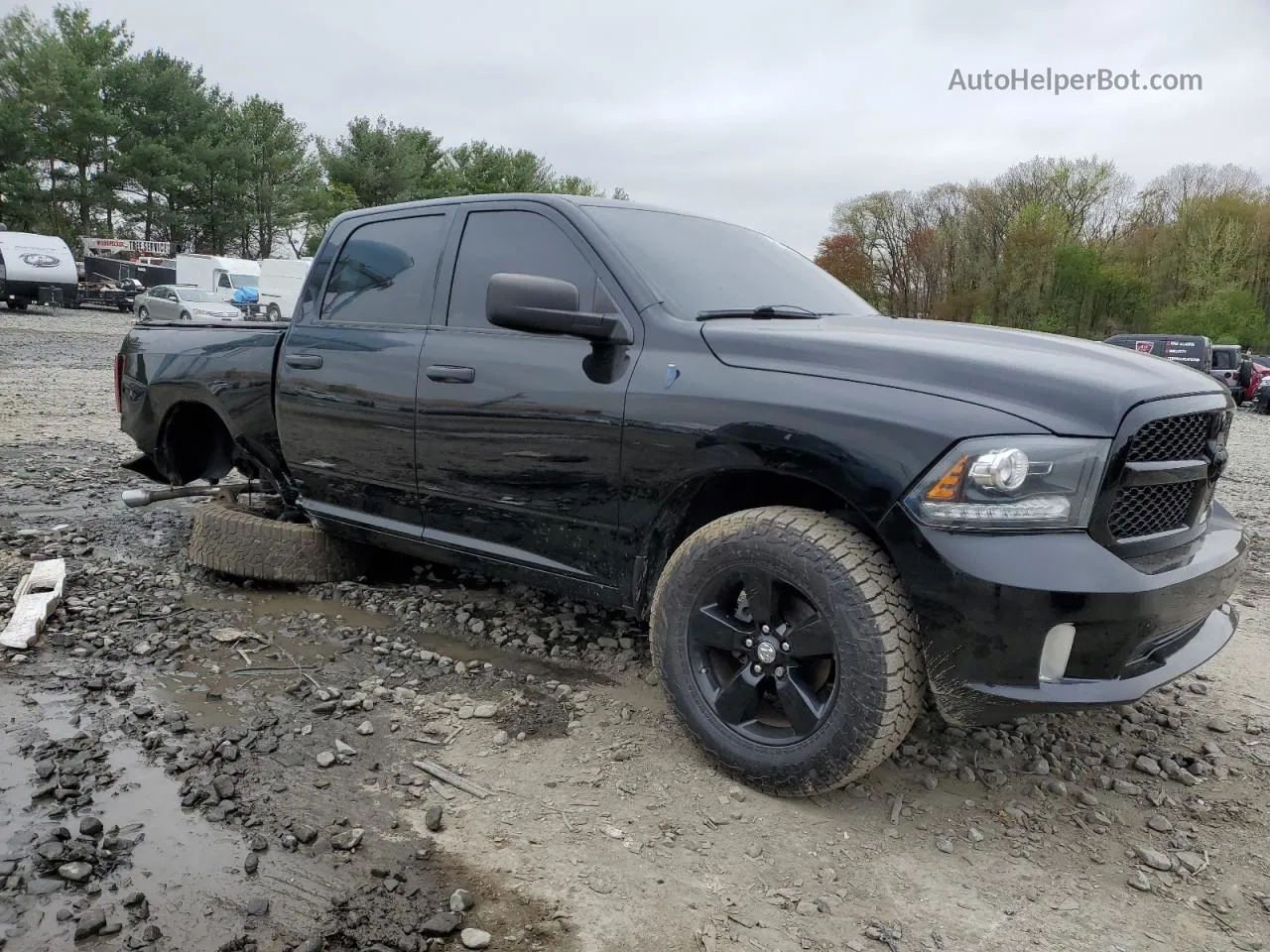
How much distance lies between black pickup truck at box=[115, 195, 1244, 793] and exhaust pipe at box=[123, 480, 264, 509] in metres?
1.09

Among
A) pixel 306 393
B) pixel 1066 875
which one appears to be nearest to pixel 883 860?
pixel 1066 875

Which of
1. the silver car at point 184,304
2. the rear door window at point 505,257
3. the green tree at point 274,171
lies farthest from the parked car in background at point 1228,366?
the green tree at point 274,171

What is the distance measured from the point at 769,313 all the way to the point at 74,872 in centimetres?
265

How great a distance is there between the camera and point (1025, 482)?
234 cm

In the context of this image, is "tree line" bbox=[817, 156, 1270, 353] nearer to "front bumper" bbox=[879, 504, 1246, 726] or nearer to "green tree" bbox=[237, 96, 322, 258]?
"green tree" bbox=[237, 96, 322, 258]

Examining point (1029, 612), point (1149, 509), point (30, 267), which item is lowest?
point (1029, 612)

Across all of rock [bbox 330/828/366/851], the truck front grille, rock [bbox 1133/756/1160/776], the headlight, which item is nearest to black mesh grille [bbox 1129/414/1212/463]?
the truck front grille

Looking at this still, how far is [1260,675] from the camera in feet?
12.7

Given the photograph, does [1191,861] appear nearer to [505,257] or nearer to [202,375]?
[505,257]

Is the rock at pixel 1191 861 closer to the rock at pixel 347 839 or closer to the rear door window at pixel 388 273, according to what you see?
the rock at pixel 347 839

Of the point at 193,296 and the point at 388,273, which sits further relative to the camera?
the point at 193,296

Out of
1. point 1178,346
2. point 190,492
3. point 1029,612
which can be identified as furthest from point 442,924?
point 1178,346

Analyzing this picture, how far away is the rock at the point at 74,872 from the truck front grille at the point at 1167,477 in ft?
8.98

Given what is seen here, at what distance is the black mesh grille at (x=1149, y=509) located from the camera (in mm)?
2445
